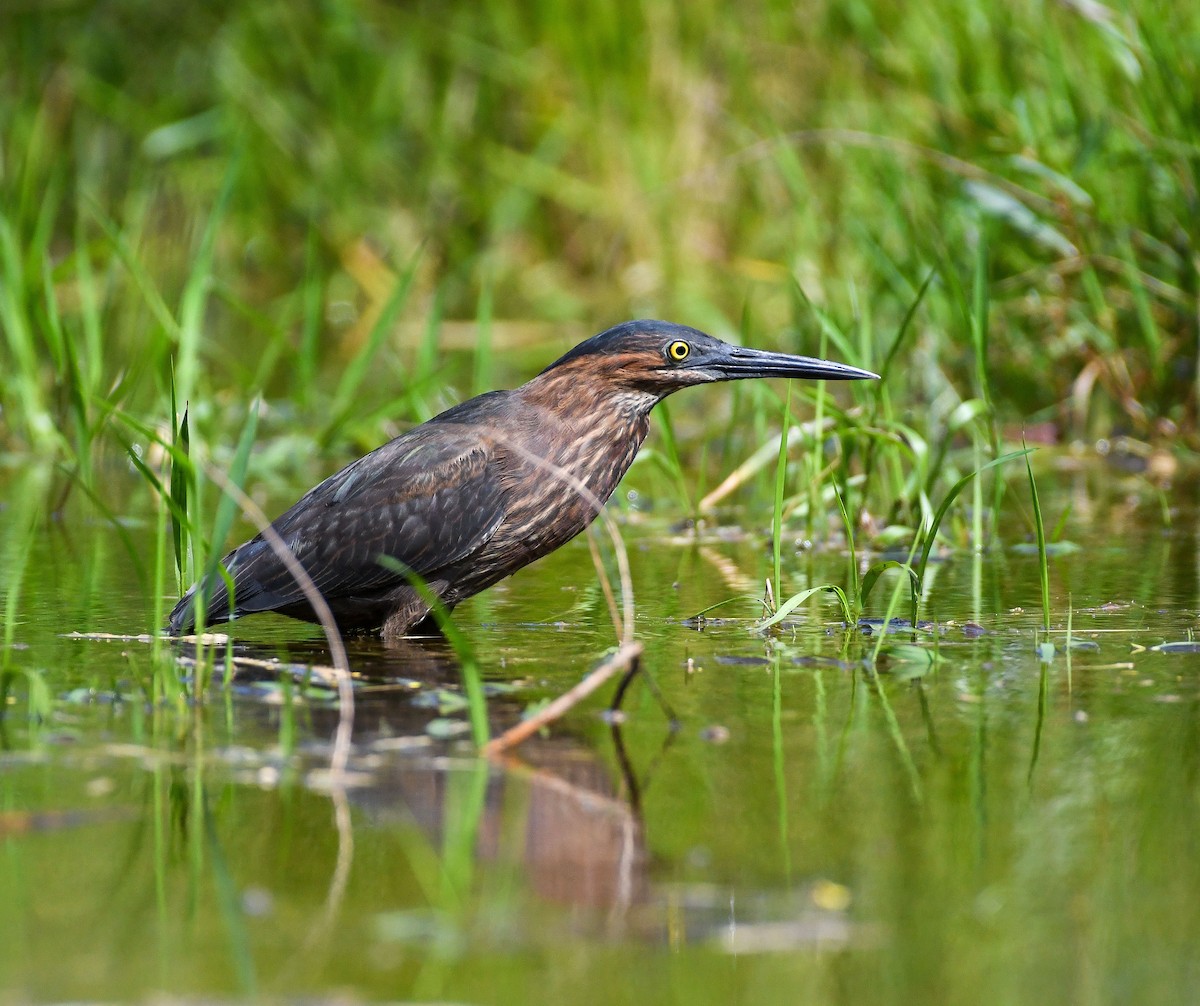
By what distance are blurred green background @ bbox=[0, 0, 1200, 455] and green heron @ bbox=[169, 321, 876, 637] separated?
0.76 meters

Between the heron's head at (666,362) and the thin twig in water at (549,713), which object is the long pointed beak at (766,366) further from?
the thin twig in water at (549,713)

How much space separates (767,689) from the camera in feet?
12.9

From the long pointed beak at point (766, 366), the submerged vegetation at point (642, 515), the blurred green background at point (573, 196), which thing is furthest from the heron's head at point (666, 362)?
the blurred green background at point (573, 196)

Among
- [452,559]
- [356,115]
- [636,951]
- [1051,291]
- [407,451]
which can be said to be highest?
[356,115]

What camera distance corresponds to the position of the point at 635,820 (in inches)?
118

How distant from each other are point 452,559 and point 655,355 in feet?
2.88

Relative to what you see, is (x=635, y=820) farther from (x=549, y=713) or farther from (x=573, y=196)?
(x=573, y=196)

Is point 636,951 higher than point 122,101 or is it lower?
lower

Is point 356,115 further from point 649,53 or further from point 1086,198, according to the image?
point 1086,198

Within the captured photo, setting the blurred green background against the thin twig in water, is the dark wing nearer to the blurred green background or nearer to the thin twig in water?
the blurred green background

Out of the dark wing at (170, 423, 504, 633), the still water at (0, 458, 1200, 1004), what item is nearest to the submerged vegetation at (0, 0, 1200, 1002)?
the still water at (0, 458, 1200, 1004)

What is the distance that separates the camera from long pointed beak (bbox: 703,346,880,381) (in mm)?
5168

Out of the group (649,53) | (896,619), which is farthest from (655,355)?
(649,53)

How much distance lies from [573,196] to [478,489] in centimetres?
748
